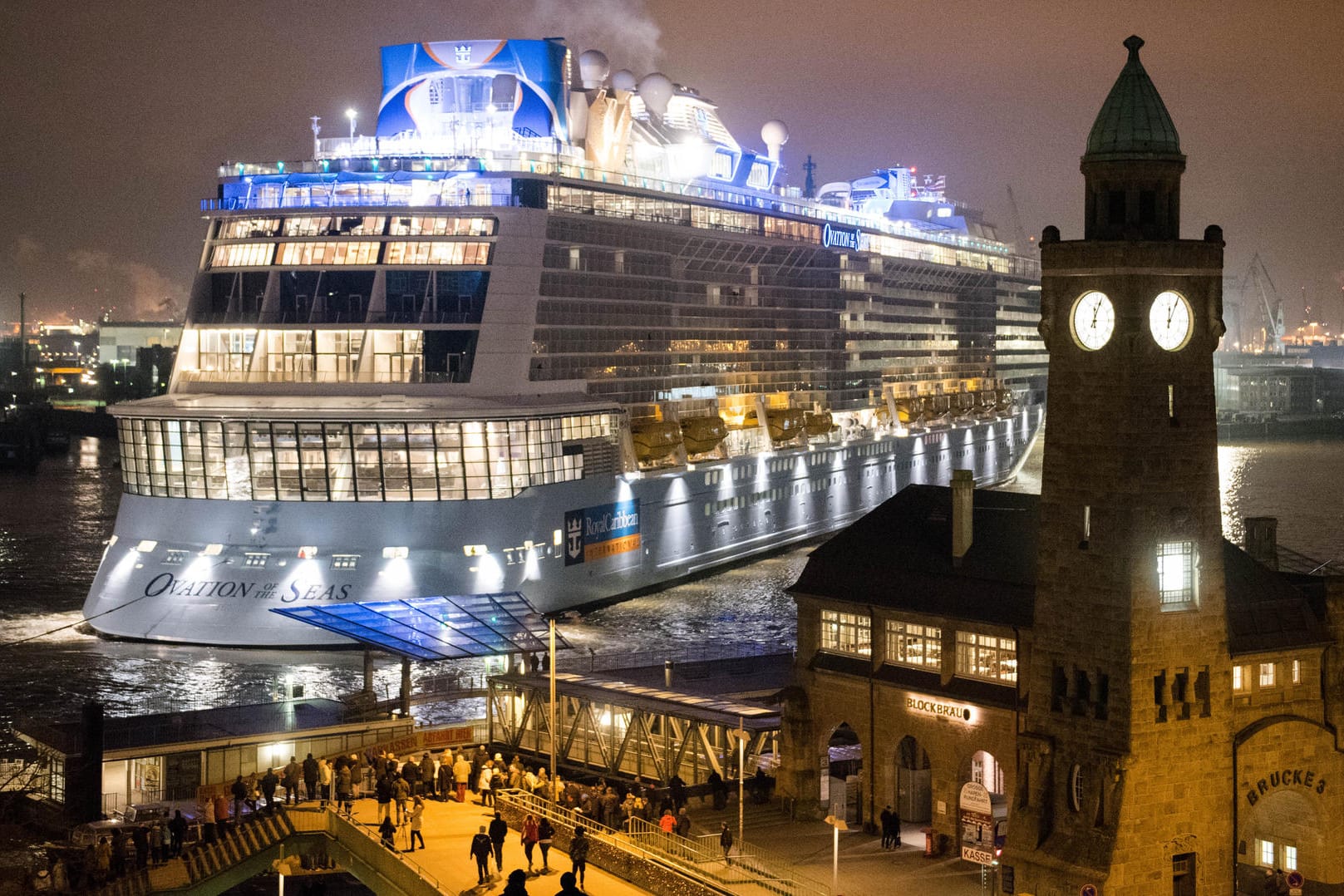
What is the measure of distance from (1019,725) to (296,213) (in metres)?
47.3

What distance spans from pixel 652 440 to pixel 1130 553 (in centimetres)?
5207

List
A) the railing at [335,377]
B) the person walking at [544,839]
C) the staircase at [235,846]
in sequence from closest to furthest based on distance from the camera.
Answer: the person walking at [544,839] < the staircase at [235,846] < the railing at [335,377]

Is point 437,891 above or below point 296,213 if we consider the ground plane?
below

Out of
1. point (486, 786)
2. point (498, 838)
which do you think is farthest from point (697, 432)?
point (498, 838)

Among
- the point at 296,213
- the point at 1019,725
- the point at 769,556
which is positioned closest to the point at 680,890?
the point at 1019,725

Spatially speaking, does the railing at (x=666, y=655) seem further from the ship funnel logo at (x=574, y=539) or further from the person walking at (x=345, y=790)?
the person walking at (x=345, y=790)

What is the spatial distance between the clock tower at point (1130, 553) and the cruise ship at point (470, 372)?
1506 inches

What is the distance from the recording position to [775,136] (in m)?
117

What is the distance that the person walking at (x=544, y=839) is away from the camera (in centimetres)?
3184

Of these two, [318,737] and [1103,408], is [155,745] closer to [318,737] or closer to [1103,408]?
[318,737]

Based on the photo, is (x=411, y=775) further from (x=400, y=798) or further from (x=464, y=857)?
(x=464, y=857)

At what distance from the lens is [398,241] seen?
71438 millimetres

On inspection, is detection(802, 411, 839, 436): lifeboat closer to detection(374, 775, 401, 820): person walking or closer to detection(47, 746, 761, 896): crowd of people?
detection(47, 746, 761, 896): crowd of people

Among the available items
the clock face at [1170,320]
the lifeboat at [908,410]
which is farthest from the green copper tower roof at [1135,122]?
the lifeboat at [908,410]
